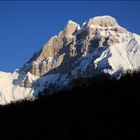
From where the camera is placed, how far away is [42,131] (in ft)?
45.0

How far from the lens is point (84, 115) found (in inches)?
530

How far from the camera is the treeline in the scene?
12011 millimetres

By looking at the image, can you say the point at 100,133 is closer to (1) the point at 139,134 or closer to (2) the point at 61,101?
(1) the point at 139,134

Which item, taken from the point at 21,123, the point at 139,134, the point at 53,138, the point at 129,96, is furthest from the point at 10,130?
the point at 139,134

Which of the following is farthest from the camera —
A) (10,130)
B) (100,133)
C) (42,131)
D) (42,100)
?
(42,100)

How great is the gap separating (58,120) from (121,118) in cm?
230

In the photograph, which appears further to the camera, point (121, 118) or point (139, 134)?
point (121, 118)

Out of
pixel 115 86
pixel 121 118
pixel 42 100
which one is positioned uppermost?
pixel 42 100

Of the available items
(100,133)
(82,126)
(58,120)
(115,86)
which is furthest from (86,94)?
(100,133)

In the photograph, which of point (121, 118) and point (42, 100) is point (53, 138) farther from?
point (42, 100)

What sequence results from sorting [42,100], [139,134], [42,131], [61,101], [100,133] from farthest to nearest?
1. [42,100]
2. [61,101]
3. [42,131]
4. [100,133]
5. [139,134]

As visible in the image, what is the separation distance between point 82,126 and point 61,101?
12.7 feet

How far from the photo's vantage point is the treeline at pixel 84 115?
1201cm

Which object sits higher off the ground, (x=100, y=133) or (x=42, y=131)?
(x=42, y=131)
